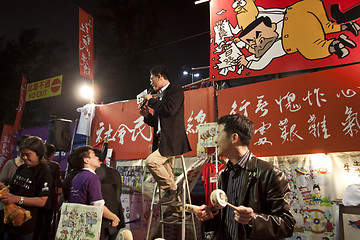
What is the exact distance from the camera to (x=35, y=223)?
3219mm

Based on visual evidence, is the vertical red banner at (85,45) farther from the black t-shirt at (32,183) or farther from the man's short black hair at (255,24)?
the man's short black hair at (255,24)

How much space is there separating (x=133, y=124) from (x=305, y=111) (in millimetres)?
3477

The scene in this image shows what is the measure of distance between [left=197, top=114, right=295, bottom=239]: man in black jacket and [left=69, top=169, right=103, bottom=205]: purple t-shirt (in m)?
1.47

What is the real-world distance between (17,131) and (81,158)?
7.82 metres

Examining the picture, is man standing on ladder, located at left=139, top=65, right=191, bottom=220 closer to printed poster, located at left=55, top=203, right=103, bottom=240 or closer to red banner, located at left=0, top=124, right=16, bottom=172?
printed poster, located at left=55, top=203, right=103, bottom=240

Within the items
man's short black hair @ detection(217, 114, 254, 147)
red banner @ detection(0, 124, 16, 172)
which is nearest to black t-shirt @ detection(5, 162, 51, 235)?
man's short black hair @ detection(217, 114, 254, 147)

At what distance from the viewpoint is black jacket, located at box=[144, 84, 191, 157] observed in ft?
11.0

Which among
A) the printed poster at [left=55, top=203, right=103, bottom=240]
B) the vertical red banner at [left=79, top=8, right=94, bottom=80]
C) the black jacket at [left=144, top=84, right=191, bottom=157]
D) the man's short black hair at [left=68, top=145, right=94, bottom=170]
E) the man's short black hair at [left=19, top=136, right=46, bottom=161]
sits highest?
the vertical red banner at [left=79, top=8, right=94, bottom=80]

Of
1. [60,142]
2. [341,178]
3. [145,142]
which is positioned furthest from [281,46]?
[60,142]

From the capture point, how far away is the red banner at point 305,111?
3697mm

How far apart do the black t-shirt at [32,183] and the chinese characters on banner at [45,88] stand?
6323 mm

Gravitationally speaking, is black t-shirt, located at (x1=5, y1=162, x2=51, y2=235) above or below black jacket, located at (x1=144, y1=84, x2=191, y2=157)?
below

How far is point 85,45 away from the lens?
7227 mm

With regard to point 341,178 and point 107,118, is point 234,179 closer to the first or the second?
point 341,178
